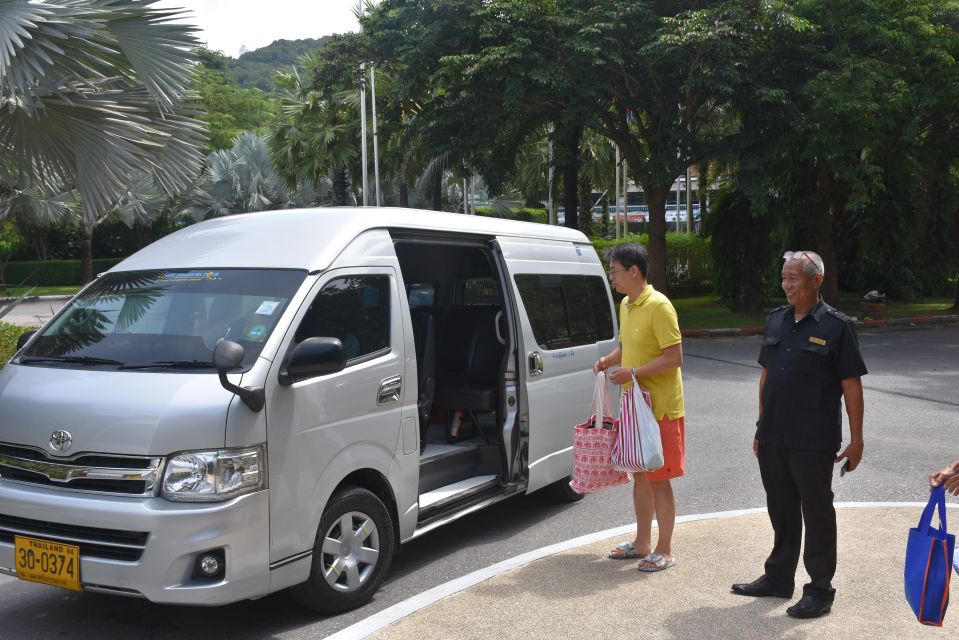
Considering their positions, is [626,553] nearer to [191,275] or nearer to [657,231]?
[191,275]

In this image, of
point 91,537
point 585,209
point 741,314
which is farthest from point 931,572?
point 585,209

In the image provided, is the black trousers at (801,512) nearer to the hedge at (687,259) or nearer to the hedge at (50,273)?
the hedge at (687,259)

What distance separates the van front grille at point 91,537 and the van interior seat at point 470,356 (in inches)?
114

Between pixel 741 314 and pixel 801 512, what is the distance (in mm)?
18743

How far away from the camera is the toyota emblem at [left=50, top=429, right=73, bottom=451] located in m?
4.26

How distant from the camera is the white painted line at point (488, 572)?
4.55m

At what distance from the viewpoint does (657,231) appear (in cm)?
2170

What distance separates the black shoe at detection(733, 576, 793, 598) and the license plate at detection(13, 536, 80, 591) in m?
3.23

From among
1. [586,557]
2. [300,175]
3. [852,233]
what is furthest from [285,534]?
[300,175]

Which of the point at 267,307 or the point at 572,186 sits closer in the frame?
the point at 267,307

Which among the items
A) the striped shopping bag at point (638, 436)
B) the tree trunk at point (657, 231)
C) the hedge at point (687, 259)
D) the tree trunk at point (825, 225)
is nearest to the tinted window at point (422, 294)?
the striped shopping bag at point (638, 436)

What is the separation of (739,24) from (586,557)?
14.4 metres

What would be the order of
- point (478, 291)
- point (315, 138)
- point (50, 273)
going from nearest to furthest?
1. point (478, 291)
2. point (315, 138)
3. point (50, 273)

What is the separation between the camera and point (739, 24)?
17.5 m
